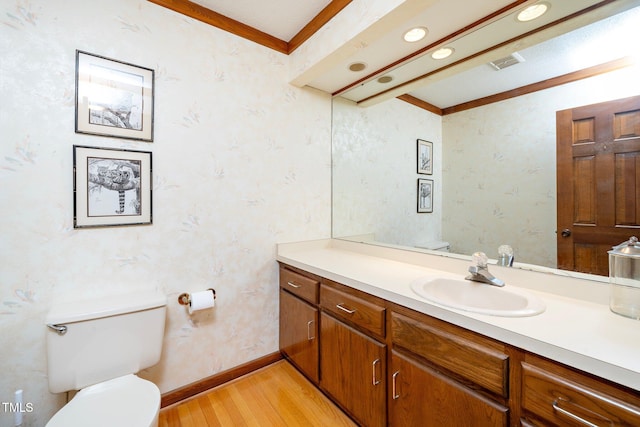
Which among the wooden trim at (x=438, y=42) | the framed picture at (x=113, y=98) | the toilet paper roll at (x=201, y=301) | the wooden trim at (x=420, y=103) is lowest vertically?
the toilet paper roll at (x=201, y=301)

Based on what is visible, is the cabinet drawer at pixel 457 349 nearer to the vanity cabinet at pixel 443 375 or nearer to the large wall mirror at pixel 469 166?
the vanity cabinet at pixel 443 375

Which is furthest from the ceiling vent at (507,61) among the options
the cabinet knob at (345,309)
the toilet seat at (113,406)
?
the toilet seat at (113,406)

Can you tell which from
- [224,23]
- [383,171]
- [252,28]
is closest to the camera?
[224,23]

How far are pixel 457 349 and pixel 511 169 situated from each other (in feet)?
3.45

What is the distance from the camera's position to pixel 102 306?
1248mm

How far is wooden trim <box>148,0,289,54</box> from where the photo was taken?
1.55 meters

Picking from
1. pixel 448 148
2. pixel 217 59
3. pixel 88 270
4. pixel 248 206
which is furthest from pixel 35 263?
pixel 448 148

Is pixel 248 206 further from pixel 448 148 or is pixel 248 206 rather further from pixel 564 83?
pixel 564 83

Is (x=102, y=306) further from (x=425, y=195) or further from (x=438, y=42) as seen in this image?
(x=438, y=42)

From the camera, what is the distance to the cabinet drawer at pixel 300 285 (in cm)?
163

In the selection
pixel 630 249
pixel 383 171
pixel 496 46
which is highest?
pixel 496 46

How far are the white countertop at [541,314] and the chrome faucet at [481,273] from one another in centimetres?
9

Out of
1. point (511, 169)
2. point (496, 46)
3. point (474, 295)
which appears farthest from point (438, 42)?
point (474, 295)

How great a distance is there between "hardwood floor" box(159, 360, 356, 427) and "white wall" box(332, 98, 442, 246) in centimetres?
115
